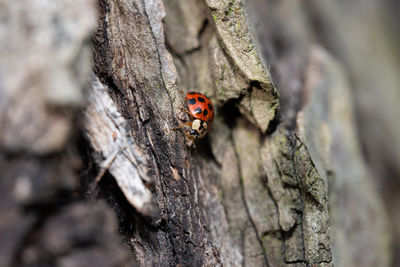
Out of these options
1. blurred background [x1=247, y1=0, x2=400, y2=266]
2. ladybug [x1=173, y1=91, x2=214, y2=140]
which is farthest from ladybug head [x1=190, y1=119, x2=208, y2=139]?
blurred background [x1=247, y1=0, x2=400, y2=266]

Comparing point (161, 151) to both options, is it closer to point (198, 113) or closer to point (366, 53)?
point (198, 113)

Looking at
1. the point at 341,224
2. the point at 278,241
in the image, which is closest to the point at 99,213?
the point at 278,241

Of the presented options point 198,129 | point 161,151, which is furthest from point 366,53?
point 161,151

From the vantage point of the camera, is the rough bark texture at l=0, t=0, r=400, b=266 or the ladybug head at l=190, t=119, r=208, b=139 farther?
the ladybug head at l=190, t=119, r=208, b=139

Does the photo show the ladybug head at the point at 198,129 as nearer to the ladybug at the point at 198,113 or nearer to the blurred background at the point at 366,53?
the ladybug at the point at 198,113

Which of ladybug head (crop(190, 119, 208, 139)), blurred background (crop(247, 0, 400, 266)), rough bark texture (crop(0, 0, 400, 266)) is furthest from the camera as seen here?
blurred background (crop(247, 0, 400, 266))

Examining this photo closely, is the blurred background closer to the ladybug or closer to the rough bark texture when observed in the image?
the rough bark texture
